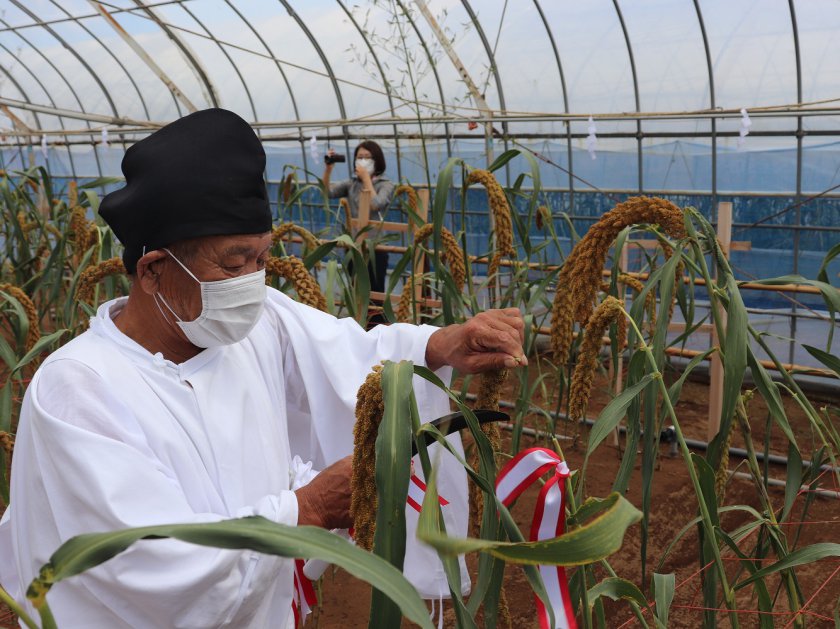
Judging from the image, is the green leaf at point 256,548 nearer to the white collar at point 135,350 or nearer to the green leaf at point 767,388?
the white collar at point 135,350

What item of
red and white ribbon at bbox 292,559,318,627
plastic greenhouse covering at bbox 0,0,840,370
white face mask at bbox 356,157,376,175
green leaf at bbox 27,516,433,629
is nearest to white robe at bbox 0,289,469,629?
red and white ribbon at bbox 292,559,318,627

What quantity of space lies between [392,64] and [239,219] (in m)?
6.90

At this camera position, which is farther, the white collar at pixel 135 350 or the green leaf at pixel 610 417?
the white collar at pixel 135 350

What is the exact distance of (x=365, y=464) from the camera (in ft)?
3.57

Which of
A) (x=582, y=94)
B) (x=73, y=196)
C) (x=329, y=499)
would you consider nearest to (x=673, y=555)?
(x=329, y=499)

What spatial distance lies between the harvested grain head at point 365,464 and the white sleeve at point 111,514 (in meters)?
0.15

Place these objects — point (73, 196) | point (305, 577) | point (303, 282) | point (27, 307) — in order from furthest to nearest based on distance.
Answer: point (73, 196)
point (27, 307)
point (303, 282)
point (305, 577)

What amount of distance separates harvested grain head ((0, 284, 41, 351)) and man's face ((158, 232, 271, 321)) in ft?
4.04

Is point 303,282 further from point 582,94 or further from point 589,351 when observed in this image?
point 582,94

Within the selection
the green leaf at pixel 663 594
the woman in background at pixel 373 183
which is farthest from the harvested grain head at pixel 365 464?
the woman in background at pixel 373 183

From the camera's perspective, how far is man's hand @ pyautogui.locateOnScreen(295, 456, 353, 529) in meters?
1.22

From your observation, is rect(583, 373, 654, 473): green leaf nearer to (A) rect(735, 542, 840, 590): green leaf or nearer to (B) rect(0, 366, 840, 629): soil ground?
(A) rect(735, 542, 840, 590): green leaf

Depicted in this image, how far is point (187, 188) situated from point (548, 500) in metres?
0.71

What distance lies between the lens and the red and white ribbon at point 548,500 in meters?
1.05
